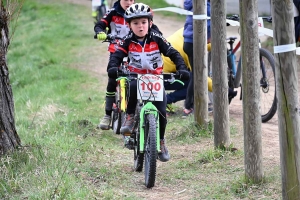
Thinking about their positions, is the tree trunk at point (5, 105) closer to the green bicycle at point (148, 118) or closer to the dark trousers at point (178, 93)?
the green bicycle at point (148, 118)

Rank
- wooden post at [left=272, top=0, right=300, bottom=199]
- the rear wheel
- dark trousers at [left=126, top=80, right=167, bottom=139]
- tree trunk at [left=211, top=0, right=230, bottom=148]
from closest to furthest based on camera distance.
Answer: wooden post at [left=272, top=0, right=300, bottom=199]
the rear wheel
dark trousers at [left=126, top=80, right=167, bottom=139]
tree trunk at [left=211, top=0, right=230, bottom=148]

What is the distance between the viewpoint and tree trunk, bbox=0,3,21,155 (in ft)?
20.1

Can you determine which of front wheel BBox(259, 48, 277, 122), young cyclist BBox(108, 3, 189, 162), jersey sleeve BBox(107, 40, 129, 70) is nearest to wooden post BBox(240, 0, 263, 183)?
young cyclist BBox(108, 3, 189, 162)

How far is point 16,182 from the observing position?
5586 millimetres

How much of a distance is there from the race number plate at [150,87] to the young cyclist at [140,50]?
0.17 metres

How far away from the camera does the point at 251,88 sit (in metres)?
5.36

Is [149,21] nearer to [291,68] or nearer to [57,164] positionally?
[57,164]

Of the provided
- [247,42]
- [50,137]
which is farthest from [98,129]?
[247,42]

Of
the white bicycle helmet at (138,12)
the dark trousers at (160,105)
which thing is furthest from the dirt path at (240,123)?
the white bicycle helmet at (138,12)

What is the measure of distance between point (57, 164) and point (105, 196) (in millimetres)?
862

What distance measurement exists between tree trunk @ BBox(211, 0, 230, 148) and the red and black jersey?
46 centimetres

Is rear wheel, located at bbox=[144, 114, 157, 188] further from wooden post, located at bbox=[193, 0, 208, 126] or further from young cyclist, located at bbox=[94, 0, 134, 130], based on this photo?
young cyclist, located at bbox=[94, 0, 134, 130]

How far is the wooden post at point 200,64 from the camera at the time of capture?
293 inches

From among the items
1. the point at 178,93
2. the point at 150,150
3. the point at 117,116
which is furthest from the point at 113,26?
the point at 150,150
